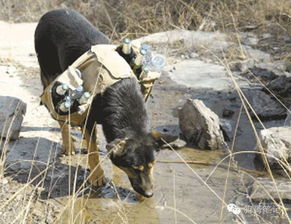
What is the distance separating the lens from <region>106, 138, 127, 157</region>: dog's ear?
14.0 feet

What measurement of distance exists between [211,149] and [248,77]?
2499 mm

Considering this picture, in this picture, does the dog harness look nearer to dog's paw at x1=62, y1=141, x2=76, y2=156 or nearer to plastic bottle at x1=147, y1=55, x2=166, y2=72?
plastic bottle at x1=147, y1=55, x2=166, y2=72

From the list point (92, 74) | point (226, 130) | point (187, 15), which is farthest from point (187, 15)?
point (92, 74)

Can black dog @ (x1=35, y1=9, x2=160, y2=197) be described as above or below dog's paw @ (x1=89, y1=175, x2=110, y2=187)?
above

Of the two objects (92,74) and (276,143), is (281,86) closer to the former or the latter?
(276,143)

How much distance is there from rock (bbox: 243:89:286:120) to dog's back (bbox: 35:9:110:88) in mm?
2260

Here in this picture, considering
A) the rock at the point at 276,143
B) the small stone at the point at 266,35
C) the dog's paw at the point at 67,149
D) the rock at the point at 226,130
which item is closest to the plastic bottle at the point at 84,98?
the dog's paw at the point at 67,149

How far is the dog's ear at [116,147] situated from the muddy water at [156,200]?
0.30m

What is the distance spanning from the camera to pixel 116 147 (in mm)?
4316

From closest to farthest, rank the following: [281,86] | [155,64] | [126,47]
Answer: [126,47]
[155,64]
[281,86]

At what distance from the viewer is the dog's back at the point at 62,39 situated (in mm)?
5531

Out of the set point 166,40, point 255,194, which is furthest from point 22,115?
point 166,40

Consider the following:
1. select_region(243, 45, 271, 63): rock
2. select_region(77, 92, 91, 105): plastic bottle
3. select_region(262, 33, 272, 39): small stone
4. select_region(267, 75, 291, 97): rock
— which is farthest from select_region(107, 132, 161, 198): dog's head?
select_region(262, 33, 272, 39): small stone

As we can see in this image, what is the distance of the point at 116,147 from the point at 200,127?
195cm
